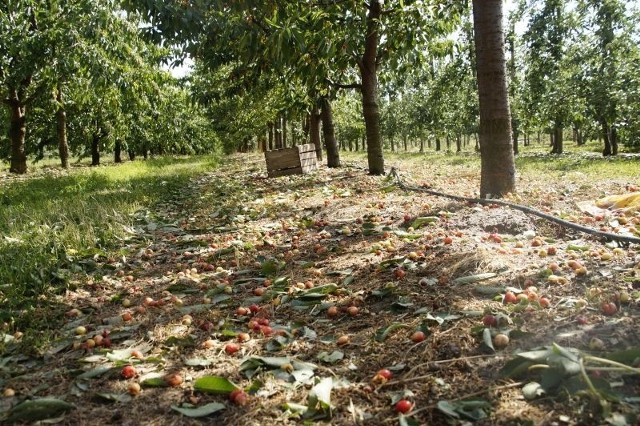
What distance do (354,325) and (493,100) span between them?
4.49 metres

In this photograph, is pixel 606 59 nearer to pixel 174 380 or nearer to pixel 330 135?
pixel 330 135

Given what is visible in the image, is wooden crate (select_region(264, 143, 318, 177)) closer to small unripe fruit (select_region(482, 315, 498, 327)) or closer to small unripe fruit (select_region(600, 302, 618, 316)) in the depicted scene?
small unripe fruit (select_region(482, 315, 498, 327))

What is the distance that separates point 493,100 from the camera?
6.59 metres

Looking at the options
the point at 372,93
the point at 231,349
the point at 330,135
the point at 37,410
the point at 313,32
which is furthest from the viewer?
the point at 330,135

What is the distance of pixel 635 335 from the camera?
8.63 feet

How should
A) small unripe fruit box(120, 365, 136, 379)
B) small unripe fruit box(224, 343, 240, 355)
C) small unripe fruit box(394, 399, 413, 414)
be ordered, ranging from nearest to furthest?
small unripe fruit box(394, 399, 413, 414)
small unripe fruit box(120, 365, 136, 379)
small unripe fruit box(224, 343, 240, 355)

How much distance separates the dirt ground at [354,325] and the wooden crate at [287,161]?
→ 8235 mm

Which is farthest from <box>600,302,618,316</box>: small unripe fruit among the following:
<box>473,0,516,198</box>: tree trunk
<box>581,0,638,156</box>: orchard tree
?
<box>581,0,638,156</box>: orchard tree

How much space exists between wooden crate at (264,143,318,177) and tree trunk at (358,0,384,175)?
9.10ft

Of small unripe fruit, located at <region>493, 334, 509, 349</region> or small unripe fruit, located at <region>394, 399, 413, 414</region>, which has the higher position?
small unripe fruit, located at <region>493, 334, 509, 349</region>

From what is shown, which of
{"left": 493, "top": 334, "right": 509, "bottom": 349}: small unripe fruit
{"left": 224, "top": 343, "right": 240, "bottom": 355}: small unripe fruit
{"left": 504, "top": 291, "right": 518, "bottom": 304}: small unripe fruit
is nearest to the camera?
{"left": 493, "top": 334, "right": 509, "bottom": 349}: small unripe fruit

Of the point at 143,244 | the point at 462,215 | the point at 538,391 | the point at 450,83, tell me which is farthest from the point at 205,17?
the point at 450,83

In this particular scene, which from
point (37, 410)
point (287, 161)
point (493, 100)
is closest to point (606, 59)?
point (287, 161)

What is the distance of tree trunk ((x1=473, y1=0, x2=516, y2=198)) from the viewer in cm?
643
